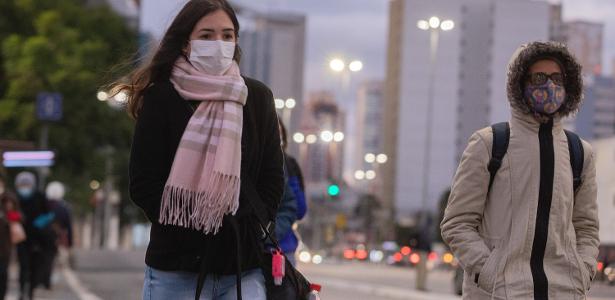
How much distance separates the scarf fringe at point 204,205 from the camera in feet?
13.5

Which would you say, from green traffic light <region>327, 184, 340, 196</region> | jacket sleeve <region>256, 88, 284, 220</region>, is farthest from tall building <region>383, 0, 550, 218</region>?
jacket sleeve <region>256, 88, 284, 220</region>

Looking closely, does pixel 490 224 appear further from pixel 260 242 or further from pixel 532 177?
pixel 260 242

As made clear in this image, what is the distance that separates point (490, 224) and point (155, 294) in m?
1.46

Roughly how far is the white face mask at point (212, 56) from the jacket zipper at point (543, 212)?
139 cm

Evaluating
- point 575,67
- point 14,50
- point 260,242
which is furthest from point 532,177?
point 14,50

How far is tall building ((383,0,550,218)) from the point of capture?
552ft

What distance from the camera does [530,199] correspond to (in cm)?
495

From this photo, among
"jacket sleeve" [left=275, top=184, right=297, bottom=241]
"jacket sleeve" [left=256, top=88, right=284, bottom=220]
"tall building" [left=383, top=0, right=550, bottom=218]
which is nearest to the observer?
"jacket sleeve" [left=256, top=88, right=284, bottom=220]

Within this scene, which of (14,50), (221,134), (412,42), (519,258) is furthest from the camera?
(412,42)

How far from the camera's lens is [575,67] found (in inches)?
206

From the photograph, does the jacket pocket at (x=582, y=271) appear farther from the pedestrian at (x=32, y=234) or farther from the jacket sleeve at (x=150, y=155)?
the pedestrian at (x=32, y=234)

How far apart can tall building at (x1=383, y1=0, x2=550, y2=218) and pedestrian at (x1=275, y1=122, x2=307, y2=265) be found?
158 metres

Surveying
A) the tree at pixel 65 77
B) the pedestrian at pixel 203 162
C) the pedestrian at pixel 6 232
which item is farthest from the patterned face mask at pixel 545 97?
the tree at pixel 65 77

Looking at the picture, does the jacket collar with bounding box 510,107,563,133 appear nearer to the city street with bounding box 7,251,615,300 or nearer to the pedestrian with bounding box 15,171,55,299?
the pedestrian with bounding box 15,171,55,299
